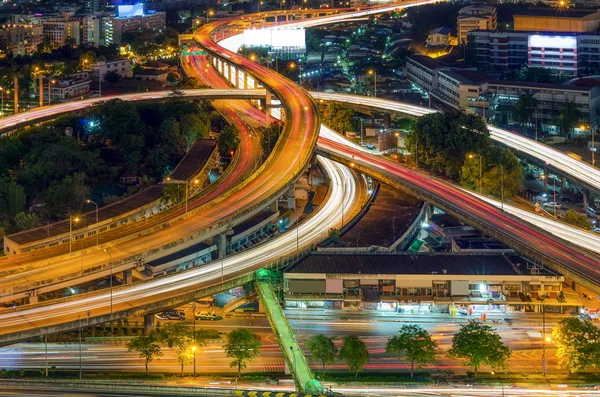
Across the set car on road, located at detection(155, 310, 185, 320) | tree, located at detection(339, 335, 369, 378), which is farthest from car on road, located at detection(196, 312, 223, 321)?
tree, located at detection(339, 335, 369, 378)

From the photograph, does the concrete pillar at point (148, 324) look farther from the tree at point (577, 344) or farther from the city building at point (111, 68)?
the city building at point (111, 68)

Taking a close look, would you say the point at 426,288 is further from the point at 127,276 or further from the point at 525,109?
the point at 525,109

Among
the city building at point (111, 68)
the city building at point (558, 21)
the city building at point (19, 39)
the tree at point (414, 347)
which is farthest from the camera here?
the city building at point (19, 39)

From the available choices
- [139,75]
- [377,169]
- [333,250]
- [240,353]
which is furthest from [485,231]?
[139,75]

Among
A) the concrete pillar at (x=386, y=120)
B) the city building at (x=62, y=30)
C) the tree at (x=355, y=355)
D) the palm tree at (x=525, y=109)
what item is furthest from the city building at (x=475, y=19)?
the tree at (x=355, y=355)

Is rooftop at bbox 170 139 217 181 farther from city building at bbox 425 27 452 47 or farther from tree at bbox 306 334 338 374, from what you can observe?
city building at bbox 425 27 452 47

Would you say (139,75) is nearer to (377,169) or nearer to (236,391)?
(377,169)
